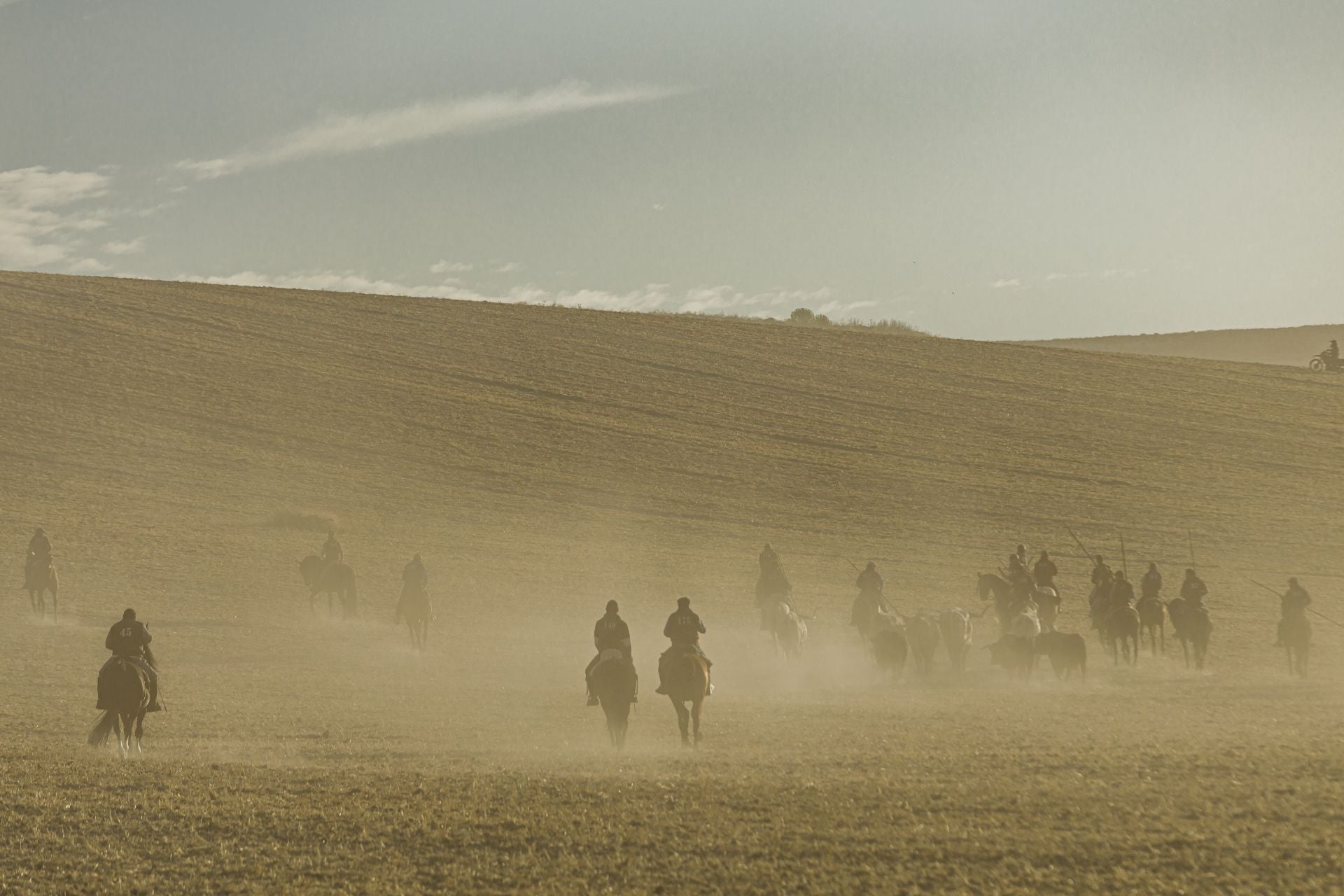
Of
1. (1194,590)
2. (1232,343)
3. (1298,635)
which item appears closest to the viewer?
(1298,635)

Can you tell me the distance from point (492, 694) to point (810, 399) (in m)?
39.2

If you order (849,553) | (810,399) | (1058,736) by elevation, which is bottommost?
(1058,736)

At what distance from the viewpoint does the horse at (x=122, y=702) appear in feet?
50.8

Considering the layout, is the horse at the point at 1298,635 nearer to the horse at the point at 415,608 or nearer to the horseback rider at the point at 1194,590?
the horseback rider at the point at 1194,590

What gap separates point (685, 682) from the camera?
16.8 metres

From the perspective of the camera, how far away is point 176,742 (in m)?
16.7

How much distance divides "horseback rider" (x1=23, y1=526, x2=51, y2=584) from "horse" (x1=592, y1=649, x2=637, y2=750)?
1810 centimetres

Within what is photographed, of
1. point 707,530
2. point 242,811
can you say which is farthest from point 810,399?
point 242,811

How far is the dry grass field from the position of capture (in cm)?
1112

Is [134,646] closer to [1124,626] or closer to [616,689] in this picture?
[616,689]

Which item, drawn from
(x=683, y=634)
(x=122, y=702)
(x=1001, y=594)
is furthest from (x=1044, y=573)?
(x=122, y=702)

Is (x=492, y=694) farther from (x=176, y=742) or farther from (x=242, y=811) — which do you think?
(x=242, y=811)

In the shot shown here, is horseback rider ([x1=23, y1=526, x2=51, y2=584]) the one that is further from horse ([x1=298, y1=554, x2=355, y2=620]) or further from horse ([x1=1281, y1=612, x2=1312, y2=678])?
horse ([x1=1281, y1=612, x2=1312, y2=678])

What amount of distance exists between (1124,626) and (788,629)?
6.74 m
